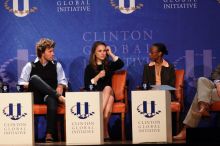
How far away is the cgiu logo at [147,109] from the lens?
6570mm

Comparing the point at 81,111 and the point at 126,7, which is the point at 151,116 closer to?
the point at 81,111

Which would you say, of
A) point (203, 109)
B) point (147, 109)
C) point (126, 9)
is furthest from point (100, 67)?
point (203, 109)

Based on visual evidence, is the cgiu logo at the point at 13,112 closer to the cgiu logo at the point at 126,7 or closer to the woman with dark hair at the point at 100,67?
the woman with dark hair at the point at 100,67

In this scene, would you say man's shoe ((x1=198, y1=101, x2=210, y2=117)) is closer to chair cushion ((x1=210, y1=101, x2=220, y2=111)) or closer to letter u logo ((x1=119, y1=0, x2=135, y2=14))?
chair cushion ((x1=210, y1=101, x2=220, y2=111))

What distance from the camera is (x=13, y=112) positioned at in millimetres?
6637

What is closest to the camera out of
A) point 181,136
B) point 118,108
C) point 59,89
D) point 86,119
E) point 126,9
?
point 86,119

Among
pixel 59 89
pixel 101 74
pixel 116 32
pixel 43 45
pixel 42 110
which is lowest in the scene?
pixel 42 110

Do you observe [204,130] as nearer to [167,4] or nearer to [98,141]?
[98,141]

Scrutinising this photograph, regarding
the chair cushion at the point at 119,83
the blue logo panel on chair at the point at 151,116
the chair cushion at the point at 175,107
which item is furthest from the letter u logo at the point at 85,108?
the chair cushion at the point at 175,107

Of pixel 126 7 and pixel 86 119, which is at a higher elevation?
pixel 126 7

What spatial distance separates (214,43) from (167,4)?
2.91 feet

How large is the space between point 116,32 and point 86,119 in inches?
79.1

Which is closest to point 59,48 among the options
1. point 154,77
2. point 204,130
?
point 154,77

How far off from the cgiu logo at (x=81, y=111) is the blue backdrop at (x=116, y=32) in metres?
1.58
